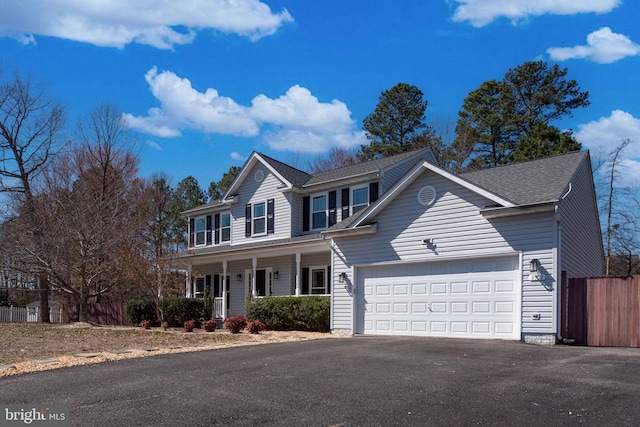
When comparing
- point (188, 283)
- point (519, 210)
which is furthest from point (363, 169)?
point (519, 210)

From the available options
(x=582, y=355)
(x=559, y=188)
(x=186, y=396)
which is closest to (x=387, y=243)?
(x=559, y=188)

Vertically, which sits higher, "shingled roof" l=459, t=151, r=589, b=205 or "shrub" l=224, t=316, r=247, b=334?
"shingled roof" l=459, t=151, r=589, b=205

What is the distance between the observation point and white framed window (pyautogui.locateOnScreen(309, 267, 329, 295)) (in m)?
22.4

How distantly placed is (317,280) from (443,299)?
28.0 ft

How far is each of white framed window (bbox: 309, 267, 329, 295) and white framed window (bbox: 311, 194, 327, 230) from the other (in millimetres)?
1785

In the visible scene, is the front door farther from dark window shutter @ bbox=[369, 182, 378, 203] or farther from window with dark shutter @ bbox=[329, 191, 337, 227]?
dark window shutter @ bbox=[369, 182, 378, 203]

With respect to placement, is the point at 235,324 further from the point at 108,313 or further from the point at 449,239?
the point at 108,313

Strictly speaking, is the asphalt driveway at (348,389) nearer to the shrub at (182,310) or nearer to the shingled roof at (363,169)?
the shrub at (182,310)

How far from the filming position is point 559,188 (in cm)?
1363

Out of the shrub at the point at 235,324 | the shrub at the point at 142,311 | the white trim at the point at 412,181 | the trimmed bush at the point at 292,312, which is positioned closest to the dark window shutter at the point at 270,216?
the trimmed bush at the point at 292,312

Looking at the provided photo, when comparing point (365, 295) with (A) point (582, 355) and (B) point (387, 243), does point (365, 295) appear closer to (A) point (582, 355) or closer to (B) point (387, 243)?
(B) point (387, 243)

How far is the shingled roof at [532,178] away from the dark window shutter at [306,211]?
7.77 meters

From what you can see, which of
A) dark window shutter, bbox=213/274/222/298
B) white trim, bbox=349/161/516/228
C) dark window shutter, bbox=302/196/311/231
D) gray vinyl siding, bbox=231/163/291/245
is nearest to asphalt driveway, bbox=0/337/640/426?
white trim, bbox=349/161/516/228

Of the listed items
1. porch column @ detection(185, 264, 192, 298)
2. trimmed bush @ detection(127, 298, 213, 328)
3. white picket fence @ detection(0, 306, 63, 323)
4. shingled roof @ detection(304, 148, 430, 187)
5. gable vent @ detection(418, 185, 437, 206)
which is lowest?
white picket fence @ detection(0, 306, 63, 323)
